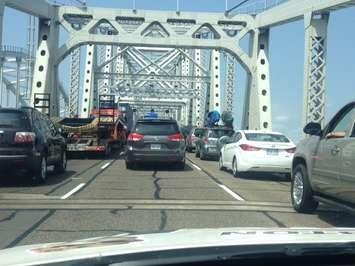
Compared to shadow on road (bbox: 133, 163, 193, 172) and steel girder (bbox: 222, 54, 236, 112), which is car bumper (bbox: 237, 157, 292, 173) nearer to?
shadow on road (bbox: 133, 163, 193, 172)

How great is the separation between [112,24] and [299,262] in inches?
1629

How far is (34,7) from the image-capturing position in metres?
40.3

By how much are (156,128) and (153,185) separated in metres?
5.98

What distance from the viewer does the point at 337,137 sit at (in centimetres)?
1030

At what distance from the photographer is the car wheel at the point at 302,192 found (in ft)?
37.0

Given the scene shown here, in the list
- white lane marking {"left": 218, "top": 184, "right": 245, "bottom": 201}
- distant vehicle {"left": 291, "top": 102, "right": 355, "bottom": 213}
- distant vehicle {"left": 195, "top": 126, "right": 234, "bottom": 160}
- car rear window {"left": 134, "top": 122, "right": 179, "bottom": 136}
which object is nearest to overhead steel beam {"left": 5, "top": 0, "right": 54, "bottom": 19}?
distant vehicle {"left": 195, "top": 126, "right": 234, "bottom": 160}

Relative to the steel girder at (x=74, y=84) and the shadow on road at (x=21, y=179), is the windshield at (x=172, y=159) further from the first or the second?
the steel girder at (x=74, y=84)

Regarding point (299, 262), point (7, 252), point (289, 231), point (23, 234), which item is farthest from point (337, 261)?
point (23, 234)

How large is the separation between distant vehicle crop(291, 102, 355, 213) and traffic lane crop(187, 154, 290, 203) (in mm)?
2340

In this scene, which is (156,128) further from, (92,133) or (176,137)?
(92,133)

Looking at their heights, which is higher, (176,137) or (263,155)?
(176,137)

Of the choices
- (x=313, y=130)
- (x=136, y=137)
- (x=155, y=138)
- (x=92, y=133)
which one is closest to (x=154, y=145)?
(x=155, y=138)

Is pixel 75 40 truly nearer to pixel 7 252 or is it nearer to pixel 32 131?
pixel 32 131

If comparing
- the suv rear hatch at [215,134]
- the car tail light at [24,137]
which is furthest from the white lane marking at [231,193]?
the suv rear hatch at [215,134]
